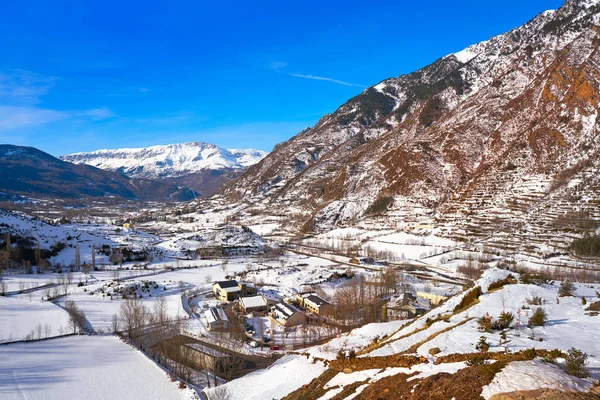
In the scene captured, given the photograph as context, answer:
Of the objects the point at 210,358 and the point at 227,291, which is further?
the point at 227,291

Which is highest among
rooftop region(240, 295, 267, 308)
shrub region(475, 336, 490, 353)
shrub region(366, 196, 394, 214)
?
shrub region(366, 196, 394, 214)

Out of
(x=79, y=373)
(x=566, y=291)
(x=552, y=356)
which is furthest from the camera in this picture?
(x=79, y=373)

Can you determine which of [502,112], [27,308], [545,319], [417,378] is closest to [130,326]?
[27,308]

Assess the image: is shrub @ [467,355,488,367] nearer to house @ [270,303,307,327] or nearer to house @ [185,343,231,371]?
house @ [185,343,231,371]

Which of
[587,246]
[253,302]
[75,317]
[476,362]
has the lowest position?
[253,302]

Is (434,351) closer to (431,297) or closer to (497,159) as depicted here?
(431,297)

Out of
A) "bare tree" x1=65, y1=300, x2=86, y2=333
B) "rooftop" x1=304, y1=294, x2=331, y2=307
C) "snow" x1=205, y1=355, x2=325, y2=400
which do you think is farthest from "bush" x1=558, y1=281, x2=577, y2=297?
"bare tree" x1=65, y1=300, x2=86, y2=333

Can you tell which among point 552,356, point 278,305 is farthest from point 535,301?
point 278,305
